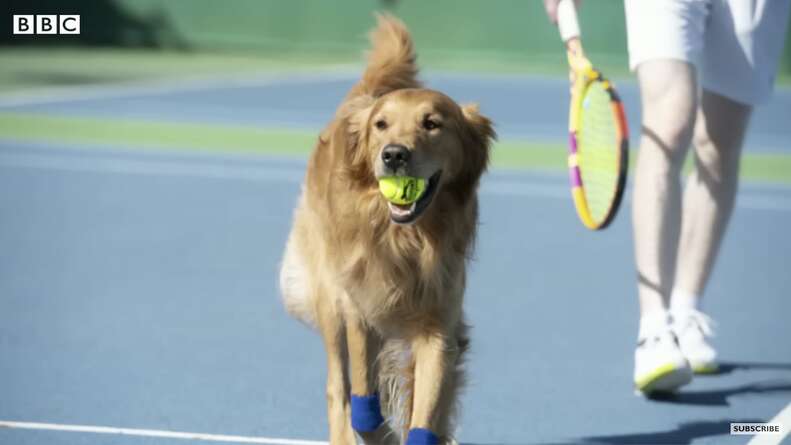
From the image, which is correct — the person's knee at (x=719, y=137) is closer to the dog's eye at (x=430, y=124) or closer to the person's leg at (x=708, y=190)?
the person's leg at (x=708, y=190)

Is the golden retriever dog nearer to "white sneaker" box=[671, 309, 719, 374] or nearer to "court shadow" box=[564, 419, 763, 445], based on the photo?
"court shadow" box=[564, 419, 763, 445]

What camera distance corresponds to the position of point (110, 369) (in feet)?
16.4

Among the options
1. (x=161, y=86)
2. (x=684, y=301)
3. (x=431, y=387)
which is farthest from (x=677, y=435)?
(x=161, y=86)

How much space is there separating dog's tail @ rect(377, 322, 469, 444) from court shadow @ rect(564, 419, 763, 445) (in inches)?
23.9

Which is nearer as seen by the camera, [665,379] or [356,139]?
[356,139]

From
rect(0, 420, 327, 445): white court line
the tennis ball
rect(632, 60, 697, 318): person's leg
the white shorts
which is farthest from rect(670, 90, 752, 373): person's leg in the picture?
the tennis ball

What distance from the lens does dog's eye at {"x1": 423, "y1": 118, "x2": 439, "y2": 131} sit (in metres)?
3.75

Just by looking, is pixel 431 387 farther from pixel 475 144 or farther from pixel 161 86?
pixel 161 86

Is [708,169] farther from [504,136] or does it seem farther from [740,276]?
[504,136]

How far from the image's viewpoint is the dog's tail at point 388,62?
4.43 m

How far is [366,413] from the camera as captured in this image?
13.2 ft

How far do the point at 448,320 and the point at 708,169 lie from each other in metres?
1.86

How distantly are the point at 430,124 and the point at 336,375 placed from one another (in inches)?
35.2

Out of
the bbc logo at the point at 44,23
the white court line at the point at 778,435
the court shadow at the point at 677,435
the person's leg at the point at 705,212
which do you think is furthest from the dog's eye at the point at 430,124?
the bbc logo at the point at 44,23
